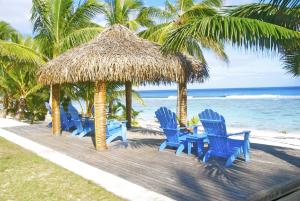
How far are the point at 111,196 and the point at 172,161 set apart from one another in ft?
7.38

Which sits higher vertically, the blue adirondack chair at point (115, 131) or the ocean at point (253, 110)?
the blue adirondack chair at point (115, 131)

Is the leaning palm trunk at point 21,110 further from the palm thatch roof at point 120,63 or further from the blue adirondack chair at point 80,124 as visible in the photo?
the palm thatch roof at point 120,63

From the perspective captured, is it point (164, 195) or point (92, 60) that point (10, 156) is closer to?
point (92, 60)

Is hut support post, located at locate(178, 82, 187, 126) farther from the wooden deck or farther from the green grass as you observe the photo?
the green grass

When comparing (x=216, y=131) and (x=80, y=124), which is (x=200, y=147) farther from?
(x=80, y=124)

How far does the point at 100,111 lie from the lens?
8008mm

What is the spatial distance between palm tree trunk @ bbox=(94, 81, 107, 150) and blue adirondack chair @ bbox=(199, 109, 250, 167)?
2.57 m

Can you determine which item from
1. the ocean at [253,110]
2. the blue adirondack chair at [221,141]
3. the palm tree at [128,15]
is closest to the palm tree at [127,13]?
the palm tree at [128,15]

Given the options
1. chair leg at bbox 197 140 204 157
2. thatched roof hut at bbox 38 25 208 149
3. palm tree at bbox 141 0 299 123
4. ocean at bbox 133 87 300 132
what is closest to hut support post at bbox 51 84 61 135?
thatched roof hut at bbox 38 25 208 149

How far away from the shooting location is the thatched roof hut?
7.47m

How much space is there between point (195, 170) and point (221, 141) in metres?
0.75

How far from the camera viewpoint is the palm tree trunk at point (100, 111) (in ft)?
26.2

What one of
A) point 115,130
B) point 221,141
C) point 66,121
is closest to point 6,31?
point 66,121

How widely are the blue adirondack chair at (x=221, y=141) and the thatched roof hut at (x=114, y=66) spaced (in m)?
1.90
